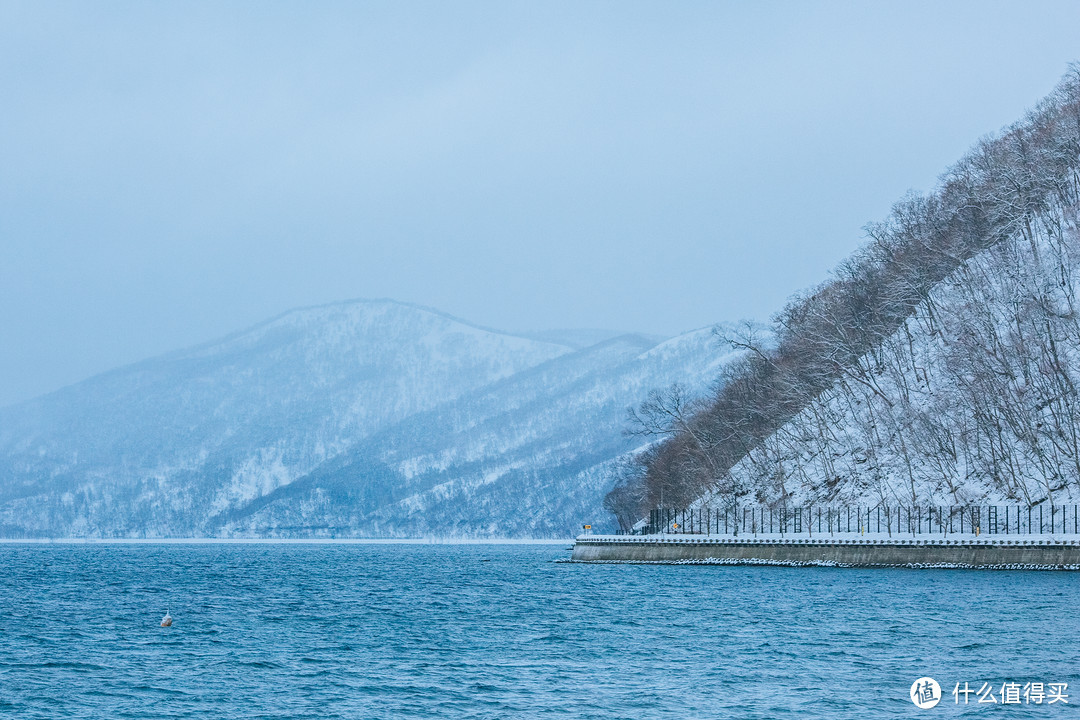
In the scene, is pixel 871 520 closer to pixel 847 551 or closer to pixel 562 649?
pixel 847 551

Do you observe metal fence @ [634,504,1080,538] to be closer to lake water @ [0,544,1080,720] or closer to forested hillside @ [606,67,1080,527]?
forested hillside @ [606,67,1080,527]

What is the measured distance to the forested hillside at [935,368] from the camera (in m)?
99.0

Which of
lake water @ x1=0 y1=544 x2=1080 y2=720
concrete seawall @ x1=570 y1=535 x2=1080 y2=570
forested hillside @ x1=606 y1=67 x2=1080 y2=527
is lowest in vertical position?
lake water @ x1=0 y1=544 x2=1080 y2=720

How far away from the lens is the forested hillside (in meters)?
99.0

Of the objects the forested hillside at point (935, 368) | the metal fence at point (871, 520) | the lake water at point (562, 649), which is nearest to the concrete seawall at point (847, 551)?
the lake water at point (562, 649)

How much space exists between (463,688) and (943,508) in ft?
219

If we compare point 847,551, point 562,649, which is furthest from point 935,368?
point 562,649

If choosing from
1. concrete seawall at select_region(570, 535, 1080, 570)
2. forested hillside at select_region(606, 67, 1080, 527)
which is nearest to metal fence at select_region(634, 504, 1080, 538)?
forested hillside at select_region(606, 67, 1080, 527)

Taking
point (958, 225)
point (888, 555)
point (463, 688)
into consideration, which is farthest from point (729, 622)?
point (958, 225)

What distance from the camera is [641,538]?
104 metres

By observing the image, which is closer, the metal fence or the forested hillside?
the metal fence

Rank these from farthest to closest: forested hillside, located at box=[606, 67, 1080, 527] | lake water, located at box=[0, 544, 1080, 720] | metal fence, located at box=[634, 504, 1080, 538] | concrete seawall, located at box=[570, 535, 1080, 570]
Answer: forested hillside, located at box=[606, 67, 1080, 527], metal fence, located at box=[634, 504, 1080, 538], concrete seawall, located at box=[570, 535, 1080, 570], lake water, located at box=[0, 544, 1080, 720]

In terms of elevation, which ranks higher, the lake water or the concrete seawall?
the concrete seawall

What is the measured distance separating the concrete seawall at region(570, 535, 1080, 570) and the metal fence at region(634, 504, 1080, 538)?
10.2ft
